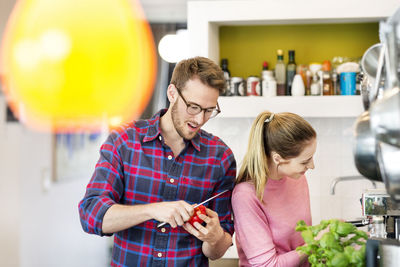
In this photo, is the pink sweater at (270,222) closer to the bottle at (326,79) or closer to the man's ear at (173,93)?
the man's ear at (173,93)

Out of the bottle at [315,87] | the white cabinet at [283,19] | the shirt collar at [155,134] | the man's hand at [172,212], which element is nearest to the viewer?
the man's hand at [172,212]

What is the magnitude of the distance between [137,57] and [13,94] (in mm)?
1314

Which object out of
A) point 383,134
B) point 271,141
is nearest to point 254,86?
point 271,141

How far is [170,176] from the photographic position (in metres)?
1.69

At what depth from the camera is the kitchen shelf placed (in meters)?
2.80

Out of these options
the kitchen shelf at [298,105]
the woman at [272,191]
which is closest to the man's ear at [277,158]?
the woman at [272,191]

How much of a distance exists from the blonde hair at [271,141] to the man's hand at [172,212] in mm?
336

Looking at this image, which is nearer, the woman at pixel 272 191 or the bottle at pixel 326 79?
the woman at pixel 272 191

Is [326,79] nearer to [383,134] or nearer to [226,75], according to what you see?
[226,75]

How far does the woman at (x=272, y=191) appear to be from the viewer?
63.6 inches

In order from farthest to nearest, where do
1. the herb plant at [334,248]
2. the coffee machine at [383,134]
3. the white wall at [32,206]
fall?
the white wall at [32,206] → the herb plant at [334,248] → the coffee machine at [383,134]

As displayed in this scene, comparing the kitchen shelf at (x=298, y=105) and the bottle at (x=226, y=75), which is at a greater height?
the bottle at (x=226, y=75)

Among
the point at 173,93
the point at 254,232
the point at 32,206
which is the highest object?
the point at 173,93

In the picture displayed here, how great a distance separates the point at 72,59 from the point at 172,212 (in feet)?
10.7
